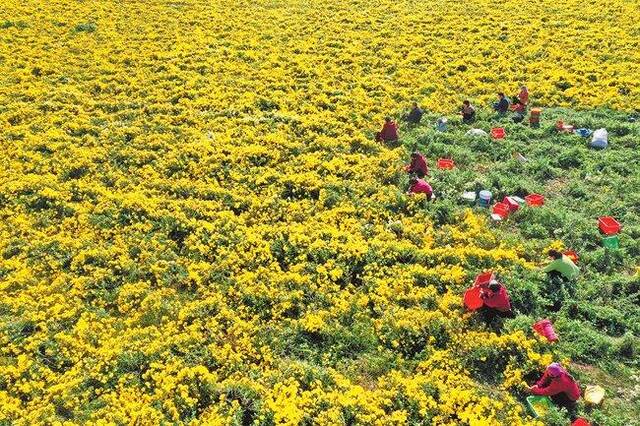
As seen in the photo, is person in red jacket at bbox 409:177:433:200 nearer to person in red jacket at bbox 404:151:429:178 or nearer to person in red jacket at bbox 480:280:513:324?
person in red jacket at bbox 404:151:429:178

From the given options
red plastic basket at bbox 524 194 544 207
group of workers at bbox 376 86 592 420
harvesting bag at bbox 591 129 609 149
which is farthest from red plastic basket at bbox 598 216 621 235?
harvesting bag at bbox 591 129 609 149

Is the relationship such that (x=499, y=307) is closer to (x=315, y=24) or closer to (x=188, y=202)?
(x=188, y=202)

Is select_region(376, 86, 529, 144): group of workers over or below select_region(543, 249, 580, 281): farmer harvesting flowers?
over

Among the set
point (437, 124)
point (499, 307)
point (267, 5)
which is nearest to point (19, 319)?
point (499, 307)

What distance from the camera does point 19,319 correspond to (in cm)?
1381

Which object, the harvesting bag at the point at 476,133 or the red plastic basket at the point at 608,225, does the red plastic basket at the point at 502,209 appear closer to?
the red plastic basket at the point at 608,225

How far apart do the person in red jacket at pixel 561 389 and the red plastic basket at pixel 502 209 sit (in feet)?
19.8

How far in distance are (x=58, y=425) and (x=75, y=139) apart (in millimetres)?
12519

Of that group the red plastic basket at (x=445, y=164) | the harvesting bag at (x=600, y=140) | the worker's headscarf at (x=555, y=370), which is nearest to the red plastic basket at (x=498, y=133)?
the red plastic basket at (x=445, y=164)

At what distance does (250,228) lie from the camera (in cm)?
1655

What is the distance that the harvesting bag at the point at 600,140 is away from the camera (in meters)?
20.1

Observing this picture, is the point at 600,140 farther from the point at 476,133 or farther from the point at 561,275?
the point at 561,275

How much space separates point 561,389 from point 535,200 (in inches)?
287

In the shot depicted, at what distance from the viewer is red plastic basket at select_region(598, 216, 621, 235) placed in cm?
1611
